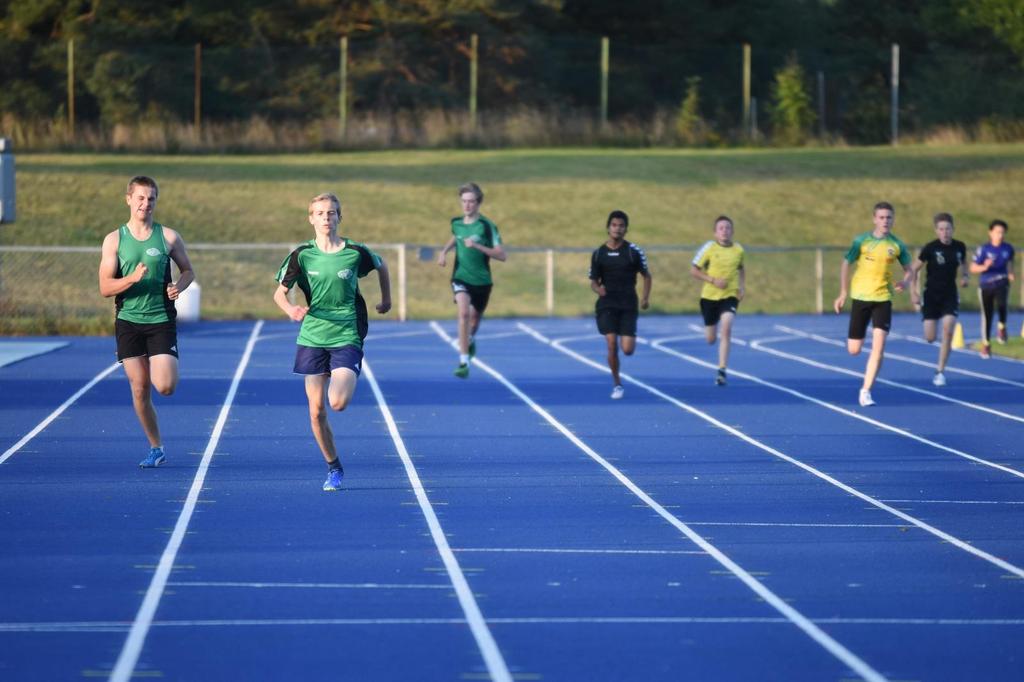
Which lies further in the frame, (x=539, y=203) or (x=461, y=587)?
(x=539, y=203)

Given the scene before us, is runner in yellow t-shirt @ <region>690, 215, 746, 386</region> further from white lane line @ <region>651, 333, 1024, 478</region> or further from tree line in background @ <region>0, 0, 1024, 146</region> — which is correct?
tree line in background @ <region>0, 0, 1024, 146</region>

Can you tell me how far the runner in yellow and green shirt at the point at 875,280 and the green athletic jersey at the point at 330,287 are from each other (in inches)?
273

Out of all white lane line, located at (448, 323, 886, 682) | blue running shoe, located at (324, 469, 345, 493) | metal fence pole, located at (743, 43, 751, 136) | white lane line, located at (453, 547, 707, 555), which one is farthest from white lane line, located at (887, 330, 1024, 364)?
metal fence pole, located at (743, 43, 751, 136)

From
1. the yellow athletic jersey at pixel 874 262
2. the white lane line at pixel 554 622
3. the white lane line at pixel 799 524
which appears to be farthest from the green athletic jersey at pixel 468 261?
the white lane line at pixel 554 622

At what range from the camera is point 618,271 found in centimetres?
1759

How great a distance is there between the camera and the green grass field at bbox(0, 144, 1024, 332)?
38.6 meters

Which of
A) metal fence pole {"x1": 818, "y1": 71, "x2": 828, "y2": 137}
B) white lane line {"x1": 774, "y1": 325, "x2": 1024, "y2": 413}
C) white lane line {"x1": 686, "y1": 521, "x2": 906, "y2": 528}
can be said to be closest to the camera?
white lane line {"x1": 686, "y1": 521, "x2": 906, "y2": 528}

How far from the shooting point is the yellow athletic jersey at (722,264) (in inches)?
741

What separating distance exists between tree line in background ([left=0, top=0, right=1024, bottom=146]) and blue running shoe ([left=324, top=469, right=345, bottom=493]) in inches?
1790

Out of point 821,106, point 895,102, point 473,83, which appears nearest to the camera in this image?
point 473,83

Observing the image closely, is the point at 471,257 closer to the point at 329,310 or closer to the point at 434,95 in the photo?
the point at 329,310

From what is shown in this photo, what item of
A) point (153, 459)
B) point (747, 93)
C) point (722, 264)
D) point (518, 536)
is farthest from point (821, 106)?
point (518, 536)

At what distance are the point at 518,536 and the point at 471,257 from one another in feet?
30.1

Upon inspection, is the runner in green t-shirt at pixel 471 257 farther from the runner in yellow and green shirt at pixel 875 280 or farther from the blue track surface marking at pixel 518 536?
the runner in yellow and green shirt at pixel 875 280
